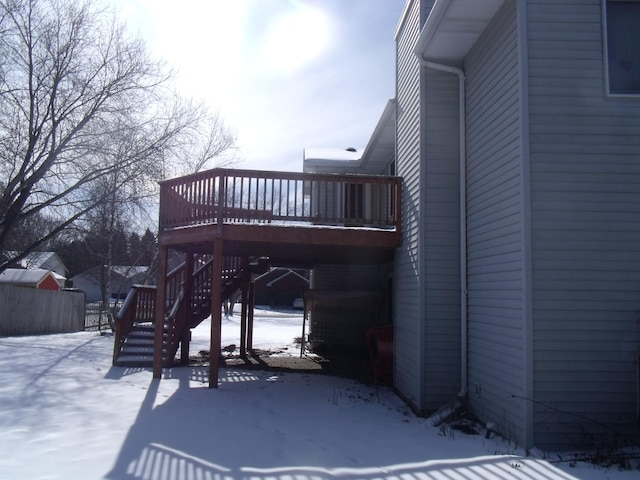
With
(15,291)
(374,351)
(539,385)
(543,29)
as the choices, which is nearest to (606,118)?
(543,29)

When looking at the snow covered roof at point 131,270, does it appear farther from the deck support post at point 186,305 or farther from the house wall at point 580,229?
the house wall at point 580,229

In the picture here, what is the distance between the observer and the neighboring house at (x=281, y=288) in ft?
148

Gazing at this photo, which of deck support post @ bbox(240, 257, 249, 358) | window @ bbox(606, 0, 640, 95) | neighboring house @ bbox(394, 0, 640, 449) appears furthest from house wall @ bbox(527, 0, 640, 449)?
deck support post @ bbox(240, 257, 249, 358)

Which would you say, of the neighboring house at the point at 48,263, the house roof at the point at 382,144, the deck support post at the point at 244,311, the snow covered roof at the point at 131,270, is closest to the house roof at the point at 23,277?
the snow covered roof at the point at 131,270

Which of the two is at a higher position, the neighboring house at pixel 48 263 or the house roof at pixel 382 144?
the house roof at pixel 382 144

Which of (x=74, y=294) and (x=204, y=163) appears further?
(x=204, y=163)

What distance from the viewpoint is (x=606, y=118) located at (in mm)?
5066

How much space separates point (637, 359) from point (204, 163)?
18673mm

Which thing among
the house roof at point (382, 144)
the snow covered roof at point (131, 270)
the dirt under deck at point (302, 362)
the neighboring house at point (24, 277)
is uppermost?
the house roof at point (382, 144)

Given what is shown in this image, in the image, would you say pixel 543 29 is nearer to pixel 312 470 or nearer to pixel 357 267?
pixel 312 470

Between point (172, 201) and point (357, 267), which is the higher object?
point (172, 201)

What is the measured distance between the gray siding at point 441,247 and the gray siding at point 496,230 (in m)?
0.39

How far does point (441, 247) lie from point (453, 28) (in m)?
2.83

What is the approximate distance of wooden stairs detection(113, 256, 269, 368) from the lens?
9.95 metres
